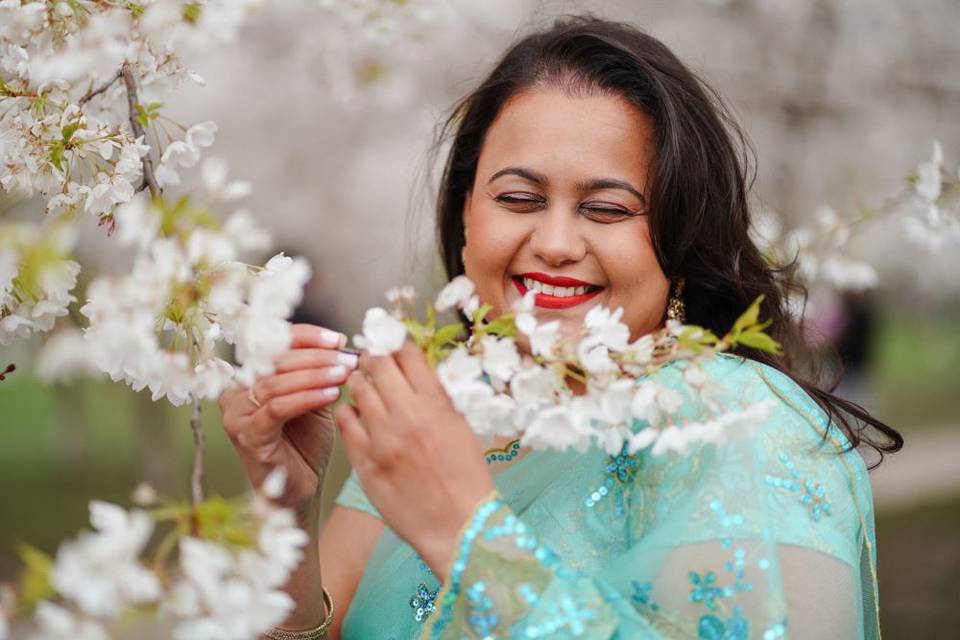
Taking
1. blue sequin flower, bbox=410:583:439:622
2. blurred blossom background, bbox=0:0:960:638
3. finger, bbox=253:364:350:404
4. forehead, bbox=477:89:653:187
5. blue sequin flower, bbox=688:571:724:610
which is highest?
forehead, bbox=477:89:653:187

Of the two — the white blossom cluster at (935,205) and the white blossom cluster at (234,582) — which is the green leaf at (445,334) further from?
the white blossom cluster at (935,205)

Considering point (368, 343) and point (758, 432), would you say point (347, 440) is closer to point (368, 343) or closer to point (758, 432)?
point (368, 343)

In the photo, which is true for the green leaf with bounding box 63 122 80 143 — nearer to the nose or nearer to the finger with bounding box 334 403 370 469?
the finger with bounding box 334 403 370 469

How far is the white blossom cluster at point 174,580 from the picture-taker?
104cm

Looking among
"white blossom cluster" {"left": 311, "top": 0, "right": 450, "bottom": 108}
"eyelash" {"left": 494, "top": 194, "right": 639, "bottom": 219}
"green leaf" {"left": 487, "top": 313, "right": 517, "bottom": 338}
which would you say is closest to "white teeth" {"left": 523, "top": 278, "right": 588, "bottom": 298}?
"eyelash" {"left": 494, "top": 194, "right": 639, "bottom": 219}

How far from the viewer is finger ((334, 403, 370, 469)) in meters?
1.49

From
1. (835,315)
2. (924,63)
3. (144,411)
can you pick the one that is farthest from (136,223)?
(835,315)

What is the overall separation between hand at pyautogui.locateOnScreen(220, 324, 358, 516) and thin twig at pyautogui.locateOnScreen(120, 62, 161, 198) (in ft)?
1.11

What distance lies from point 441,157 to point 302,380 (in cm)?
342

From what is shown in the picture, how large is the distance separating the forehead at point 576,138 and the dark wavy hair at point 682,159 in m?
0.03

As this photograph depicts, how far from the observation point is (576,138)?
199 cm

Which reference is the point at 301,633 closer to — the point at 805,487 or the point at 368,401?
the point at 368,401

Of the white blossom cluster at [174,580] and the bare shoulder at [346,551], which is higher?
the white blossom cluster at [174,580]

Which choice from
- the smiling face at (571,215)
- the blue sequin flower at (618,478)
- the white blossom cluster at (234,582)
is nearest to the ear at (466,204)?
the smiling face at (571,215)
